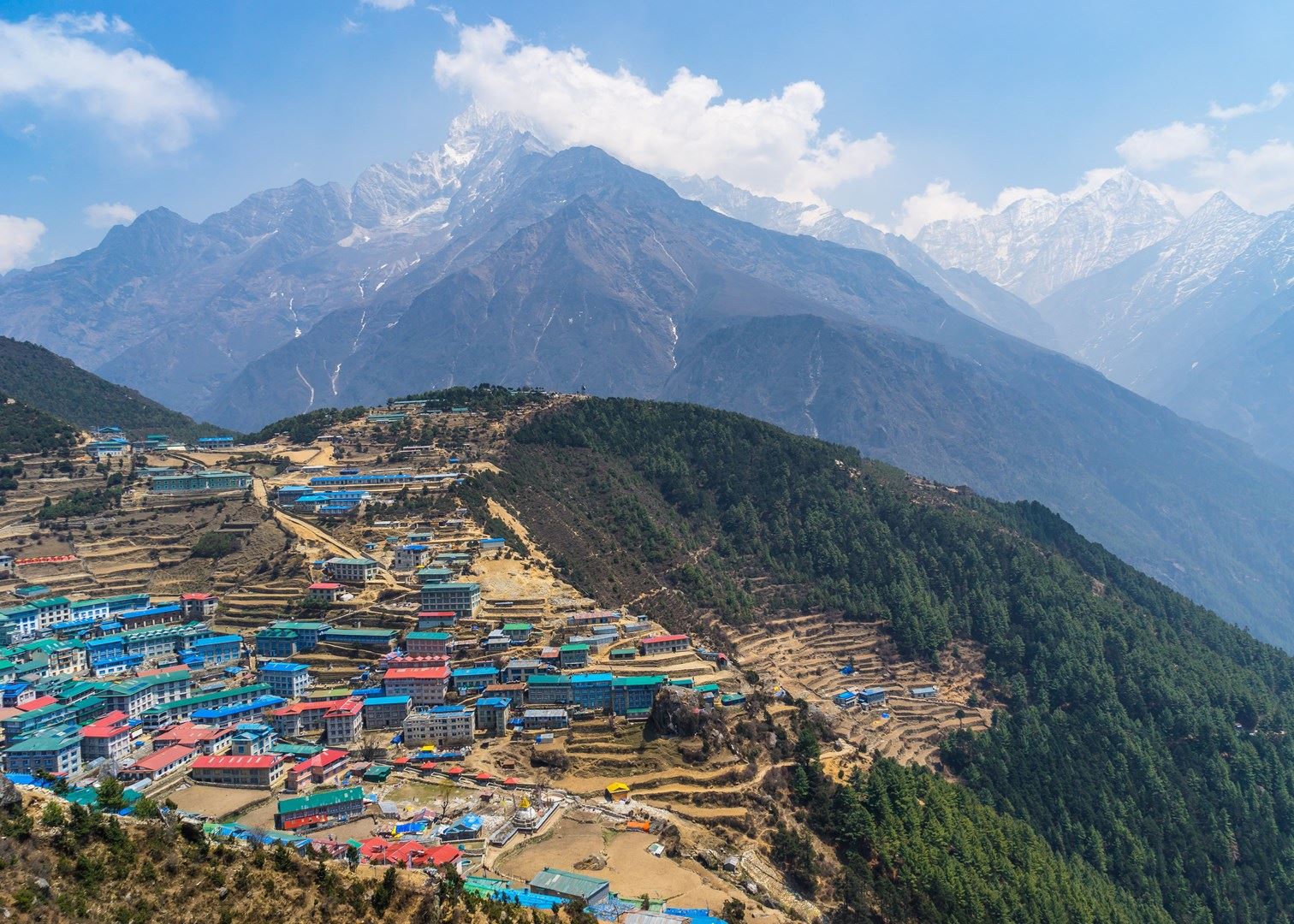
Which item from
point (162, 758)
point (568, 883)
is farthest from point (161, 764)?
point (568, 883)

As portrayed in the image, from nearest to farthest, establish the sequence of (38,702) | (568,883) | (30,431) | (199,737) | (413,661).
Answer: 1. (568,883)
2. (199,737)
3. (38,702)
4. (413,661)
5. (30,431)

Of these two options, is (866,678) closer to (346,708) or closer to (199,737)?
(346,708)

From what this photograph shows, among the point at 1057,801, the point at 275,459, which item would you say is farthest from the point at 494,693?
the point at 275,459

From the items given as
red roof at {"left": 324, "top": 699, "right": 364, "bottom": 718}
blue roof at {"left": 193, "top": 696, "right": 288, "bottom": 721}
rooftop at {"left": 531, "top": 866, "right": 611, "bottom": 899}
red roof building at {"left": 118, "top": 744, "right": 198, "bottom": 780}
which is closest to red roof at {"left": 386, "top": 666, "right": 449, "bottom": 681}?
red roof at {"left": 324, "top": 699, "right": 364, "bottom": 718}

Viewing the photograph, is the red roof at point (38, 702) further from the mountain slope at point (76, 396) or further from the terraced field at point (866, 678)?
the mountain slope at point (76, 396)

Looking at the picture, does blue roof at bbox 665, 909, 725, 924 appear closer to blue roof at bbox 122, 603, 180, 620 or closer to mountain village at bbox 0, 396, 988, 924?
mountain village at bbox 0, 396, 988, 924

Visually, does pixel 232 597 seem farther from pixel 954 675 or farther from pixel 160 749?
pixel 954 675
